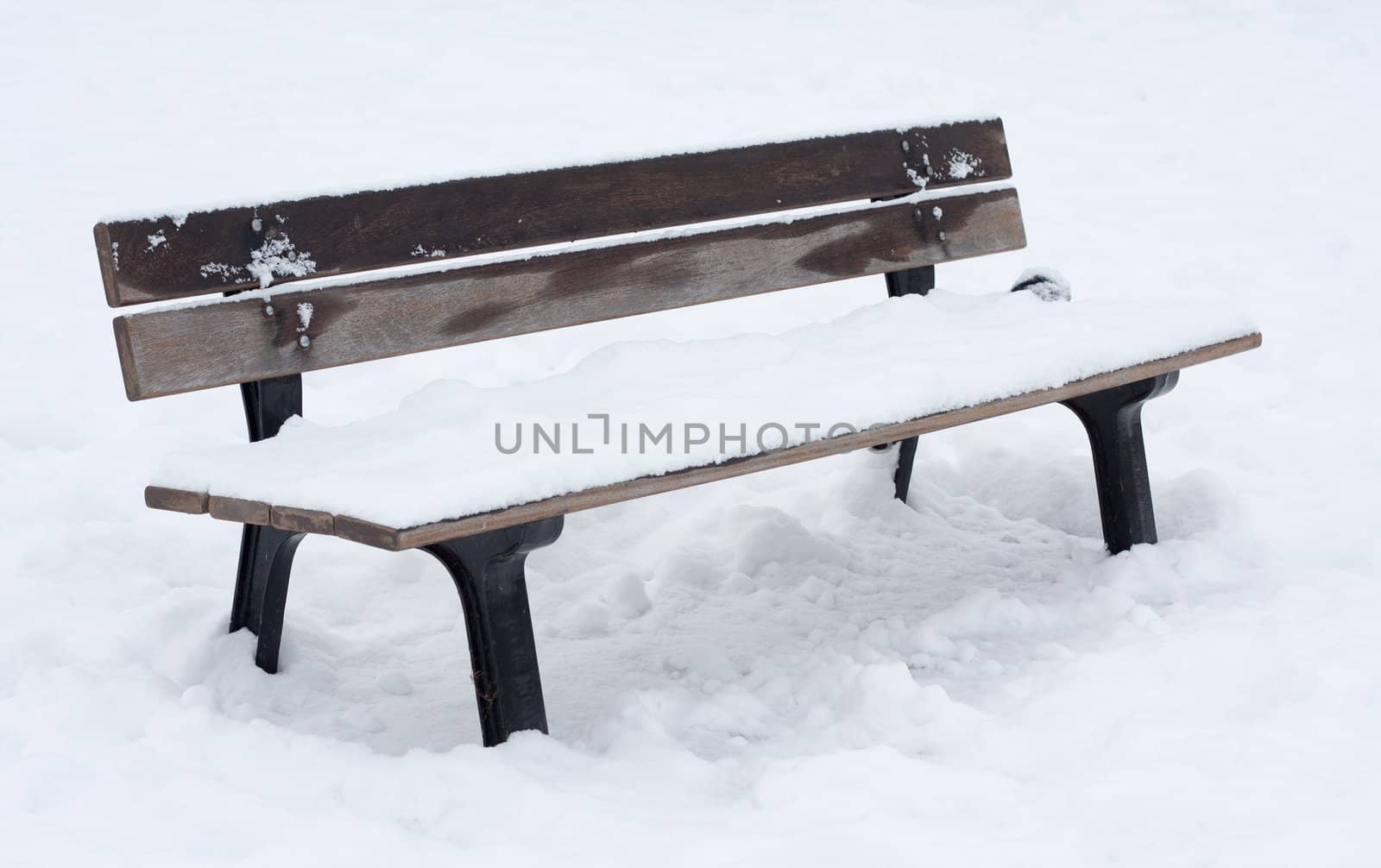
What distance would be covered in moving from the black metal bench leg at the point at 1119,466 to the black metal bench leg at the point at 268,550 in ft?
5.60

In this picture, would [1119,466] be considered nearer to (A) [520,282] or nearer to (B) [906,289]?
(B) [906,289]

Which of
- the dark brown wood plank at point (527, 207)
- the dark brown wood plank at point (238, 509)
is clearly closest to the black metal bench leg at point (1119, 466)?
the dark brown wood plank at point (527, 207)

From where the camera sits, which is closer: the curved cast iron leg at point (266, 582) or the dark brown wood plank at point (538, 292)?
the dark brown wood plank at point (538, 292)

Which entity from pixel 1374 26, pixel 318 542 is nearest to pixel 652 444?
pixel 318 542

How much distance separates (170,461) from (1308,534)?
2480 mm

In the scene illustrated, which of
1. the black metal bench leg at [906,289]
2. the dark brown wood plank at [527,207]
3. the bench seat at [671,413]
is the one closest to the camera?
the bench seat at [671,413]

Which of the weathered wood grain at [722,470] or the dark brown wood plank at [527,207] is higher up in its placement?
the dark brown wood plank at [527,207]

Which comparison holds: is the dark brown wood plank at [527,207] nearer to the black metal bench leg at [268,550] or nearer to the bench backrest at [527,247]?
the bench backrest at [527,247]

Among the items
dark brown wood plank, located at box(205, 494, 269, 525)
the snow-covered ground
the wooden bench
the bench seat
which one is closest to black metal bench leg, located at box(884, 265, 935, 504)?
the wooden bench

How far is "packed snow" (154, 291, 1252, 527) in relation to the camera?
2121mm

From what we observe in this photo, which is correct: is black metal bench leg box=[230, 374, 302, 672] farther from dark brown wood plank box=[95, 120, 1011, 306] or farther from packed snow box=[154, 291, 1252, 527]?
dark brown wood plank box=[95, 120, 1011, 306]

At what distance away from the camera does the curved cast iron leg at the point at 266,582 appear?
2.74 m

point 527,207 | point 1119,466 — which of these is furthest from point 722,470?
point 1119,466

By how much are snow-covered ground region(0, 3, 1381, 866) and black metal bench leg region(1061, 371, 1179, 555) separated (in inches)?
2.9
